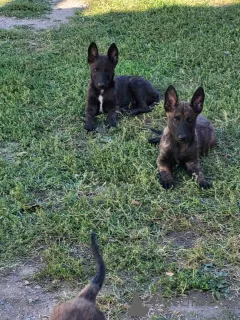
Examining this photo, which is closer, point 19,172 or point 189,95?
point 19,172

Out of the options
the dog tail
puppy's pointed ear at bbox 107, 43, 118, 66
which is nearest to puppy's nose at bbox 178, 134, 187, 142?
puppy's pointed ear at bbox 107, 43, 118, 66

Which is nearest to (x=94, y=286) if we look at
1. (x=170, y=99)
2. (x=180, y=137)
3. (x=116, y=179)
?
(x=116, y=179)

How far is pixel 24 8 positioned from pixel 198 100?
28.3 feet

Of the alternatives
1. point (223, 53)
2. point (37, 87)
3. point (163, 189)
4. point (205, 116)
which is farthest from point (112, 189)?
point (223, 53)

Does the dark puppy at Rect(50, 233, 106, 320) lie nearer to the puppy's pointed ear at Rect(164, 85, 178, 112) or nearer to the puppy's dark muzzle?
the puppy's dark muzzle

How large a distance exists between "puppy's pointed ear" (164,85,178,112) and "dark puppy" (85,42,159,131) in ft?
4.12

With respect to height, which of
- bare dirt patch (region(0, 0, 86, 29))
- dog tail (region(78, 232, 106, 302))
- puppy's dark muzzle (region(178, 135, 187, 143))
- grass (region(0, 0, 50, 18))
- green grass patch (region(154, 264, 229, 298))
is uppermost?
grass (region(0, 0, 50, 18))

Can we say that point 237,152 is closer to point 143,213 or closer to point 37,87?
point 143,213

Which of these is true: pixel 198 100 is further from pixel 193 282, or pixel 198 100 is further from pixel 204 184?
pixel 193 282

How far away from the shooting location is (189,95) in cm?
775

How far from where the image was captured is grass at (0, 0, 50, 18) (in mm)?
13031

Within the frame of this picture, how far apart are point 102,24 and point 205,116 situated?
5.30 metres

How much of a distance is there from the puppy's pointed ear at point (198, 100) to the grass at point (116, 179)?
23.0 inches

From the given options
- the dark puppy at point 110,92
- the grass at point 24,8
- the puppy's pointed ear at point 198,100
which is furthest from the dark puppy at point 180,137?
the grass at point 24,8
